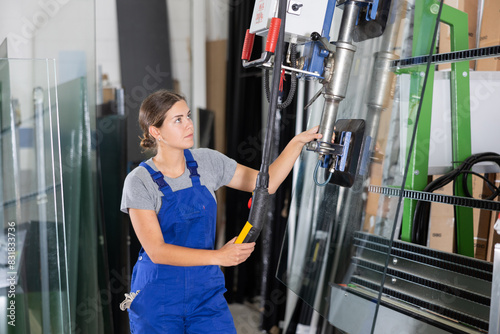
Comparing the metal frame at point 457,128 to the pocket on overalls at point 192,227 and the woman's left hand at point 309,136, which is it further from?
the pocket on overalls at point 192,227

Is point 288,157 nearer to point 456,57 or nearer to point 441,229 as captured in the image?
point 456,57

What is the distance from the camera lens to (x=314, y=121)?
1.94 meters

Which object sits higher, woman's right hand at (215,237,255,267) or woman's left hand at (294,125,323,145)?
woman's left hand at (294,125,323,145)

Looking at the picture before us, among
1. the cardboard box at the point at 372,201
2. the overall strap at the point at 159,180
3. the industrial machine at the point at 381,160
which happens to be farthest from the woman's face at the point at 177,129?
the cardboard box at the point at 372,201

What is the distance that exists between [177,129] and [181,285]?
0.51 metres

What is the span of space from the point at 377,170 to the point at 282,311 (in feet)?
6.33

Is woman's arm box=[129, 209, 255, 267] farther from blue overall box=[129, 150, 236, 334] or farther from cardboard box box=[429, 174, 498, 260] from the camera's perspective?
cardboard box box=[429, 174, 498, 260]

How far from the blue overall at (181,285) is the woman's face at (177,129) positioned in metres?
0.12

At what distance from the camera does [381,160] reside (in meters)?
1.49

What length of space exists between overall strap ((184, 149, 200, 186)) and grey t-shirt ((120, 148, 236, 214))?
0.02 metres

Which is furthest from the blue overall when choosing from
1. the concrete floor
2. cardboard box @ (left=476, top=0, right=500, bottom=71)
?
the concrete floor

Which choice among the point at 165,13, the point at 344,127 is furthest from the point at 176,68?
the point at 344,127

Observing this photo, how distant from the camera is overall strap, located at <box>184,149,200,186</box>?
171cm

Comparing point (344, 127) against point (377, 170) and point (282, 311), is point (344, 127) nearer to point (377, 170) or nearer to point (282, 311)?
point (377, 170)
